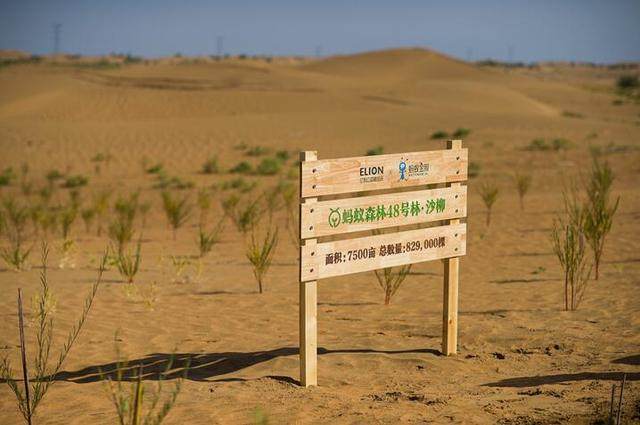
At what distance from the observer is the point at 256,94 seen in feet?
115

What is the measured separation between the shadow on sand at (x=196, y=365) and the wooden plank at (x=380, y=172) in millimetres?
1351

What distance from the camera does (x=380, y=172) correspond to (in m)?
5.61

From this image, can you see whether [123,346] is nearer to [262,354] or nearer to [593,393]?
[262,354]

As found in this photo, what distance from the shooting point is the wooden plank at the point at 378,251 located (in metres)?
5.24

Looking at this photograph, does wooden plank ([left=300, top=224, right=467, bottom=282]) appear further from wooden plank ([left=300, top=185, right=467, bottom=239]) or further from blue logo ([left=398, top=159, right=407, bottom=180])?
blue logo ([left=398, top=159, right=407, bottom=180])

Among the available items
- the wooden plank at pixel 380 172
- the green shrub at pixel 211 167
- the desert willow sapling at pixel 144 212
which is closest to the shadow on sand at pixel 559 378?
the wooden plank at pixel 380 172

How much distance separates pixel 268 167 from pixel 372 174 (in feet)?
43.5

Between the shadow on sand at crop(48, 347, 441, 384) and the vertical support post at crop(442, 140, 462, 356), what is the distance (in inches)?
5.3

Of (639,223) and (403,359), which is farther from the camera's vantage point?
(639,223)

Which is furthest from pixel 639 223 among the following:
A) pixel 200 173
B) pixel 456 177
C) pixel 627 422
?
pixel 200 173

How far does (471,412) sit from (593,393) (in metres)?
0.84

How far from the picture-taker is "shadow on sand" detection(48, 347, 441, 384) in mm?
5641

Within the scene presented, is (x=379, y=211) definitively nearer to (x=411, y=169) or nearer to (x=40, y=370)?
(x=411, y=169)

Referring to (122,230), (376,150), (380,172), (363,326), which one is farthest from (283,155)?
(380,172)
